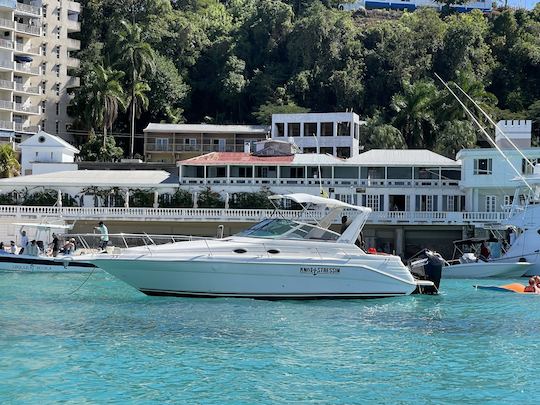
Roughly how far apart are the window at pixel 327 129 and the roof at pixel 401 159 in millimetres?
14254

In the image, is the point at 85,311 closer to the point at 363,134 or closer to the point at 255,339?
the point at 255,339

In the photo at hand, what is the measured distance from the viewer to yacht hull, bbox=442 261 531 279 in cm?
4012

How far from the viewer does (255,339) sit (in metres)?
20.3

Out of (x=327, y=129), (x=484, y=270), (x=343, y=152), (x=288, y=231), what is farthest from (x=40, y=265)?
(x=327, y=129)

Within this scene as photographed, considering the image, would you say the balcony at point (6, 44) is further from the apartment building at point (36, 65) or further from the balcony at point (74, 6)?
the balcony at point (74, 6)

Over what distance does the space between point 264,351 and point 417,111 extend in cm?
5933

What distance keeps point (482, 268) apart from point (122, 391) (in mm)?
28402

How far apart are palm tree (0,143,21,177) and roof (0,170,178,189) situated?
8.68 meters

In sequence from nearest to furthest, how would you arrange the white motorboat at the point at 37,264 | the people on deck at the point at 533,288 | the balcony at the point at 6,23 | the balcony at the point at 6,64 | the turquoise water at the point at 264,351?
the turquoise water at the point at 264,351 < the people on deck at the point at 533,288 < the white motorboat at the point at 37,264 < the balcony at the point at 6,64 < the balcony at the point at 6,23

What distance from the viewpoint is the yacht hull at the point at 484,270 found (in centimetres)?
4012

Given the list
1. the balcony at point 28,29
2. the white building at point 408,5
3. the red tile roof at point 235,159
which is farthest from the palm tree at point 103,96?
the white building at point 408,5

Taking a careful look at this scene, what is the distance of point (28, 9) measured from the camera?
270ft

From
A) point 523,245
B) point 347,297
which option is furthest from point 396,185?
point 347,297

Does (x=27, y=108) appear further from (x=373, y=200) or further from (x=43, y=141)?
(x=373, y=200)
